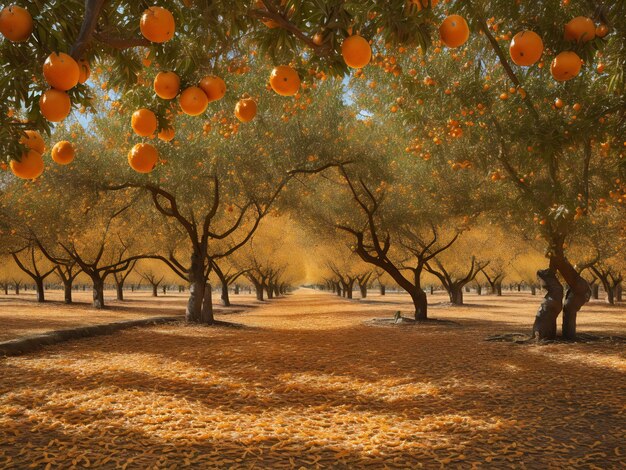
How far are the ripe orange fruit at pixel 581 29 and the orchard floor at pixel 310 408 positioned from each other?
12.1 feet

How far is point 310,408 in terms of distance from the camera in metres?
6.30

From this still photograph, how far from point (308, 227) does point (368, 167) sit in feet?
20.4

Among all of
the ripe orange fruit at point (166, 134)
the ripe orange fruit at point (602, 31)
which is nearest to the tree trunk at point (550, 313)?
the ripe orange fruit at point (602, 31)

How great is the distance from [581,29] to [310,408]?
5219 mm

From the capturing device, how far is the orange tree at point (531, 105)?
434cm

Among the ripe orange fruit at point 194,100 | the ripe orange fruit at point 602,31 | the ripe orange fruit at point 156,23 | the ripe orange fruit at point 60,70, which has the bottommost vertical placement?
the ripe orange fruit at point 60,70

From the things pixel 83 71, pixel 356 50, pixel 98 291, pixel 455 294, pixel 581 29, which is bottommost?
pixel 455 294

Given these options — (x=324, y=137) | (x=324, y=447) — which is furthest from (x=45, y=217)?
(x=324, y=447)

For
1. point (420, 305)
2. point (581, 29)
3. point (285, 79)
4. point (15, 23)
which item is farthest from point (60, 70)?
point (420, 305)

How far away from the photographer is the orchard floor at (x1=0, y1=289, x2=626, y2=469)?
14.9ft

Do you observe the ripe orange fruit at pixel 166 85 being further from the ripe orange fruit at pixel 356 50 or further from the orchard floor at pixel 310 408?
the orchard floor at pixel 310 408

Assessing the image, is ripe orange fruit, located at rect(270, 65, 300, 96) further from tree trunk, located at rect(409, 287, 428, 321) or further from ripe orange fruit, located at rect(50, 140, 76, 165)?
tree trunk, located at rect(409, 287, 428, 321)

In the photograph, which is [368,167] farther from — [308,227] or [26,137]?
[26,137]

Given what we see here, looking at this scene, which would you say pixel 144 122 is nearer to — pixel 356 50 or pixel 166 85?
pixel 166 85
